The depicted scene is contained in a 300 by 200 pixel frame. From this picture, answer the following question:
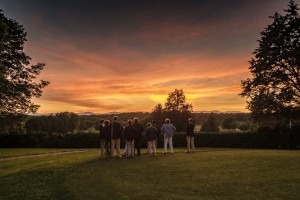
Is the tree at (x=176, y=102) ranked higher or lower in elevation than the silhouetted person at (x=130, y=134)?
higher

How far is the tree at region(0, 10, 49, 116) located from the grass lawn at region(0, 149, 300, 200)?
844 inches

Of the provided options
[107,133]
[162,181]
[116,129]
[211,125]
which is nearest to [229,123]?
[211,125]

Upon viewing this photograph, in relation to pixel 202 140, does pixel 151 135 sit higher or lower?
higher

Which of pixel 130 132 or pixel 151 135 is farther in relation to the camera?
pixel 151 135

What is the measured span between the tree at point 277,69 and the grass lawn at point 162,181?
1012 inches

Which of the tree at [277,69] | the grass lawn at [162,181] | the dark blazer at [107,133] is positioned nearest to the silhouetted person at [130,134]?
the dark blazer at [107,133]

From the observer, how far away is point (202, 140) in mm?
40281

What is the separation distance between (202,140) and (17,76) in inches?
935

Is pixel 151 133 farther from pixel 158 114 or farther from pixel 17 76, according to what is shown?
pixel 158 114

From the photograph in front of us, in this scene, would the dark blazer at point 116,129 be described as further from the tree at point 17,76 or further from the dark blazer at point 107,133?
the tree at point 17,76

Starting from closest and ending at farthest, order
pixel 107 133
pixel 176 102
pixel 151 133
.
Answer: pixel 107 133 < pixel 151 133 < pixel 176 102

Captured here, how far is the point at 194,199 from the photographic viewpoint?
9188mm

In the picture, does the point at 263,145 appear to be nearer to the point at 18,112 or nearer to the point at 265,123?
the point at 265,123

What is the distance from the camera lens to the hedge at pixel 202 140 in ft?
121
